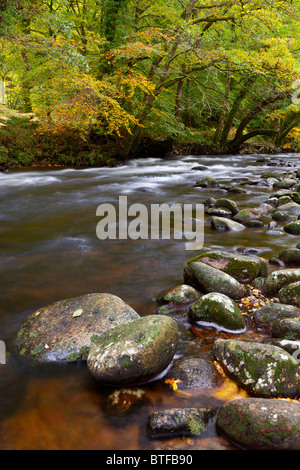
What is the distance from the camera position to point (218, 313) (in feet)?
11.0

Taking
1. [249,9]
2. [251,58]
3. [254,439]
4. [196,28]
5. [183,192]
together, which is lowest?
[183,192]

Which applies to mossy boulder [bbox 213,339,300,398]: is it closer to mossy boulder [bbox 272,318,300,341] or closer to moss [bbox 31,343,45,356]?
mossy boulder [bbox 272,318,300,341]

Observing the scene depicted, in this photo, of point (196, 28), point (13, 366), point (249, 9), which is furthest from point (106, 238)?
point (249, 9)

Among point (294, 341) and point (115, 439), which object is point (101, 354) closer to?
point (115, 439)

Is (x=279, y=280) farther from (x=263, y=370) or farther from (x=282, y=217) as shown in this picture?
(x=282, y=217)

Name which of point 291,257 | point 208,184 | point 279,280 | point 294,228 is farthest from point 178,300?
point 208,184

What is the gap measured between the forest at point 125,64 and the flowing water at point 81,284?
142 inches

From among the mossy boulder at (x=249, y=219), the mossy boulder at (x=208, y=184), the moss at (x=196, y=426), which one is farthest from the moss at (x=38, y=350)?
the mossy boulder at (x=208, y=184)

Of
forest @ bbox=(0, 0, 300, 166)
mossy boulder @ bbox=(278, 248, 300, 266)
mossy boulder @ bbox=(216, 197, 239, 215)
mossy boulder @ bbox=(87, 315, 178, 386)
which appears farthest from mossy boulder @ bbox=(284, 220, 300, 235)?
forest @ bbox=(0, 0, 300, 166)

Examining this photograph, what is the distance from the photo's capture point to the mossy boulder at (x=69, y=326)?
2941 millimetres

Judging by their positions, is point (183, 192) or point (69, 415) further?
point (183, 192)

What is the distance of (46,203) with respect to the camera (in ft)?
29.8

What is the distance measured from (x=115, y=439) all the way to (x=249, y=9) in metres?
13.7

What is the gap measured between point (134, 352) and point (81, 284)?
201 centimetres
